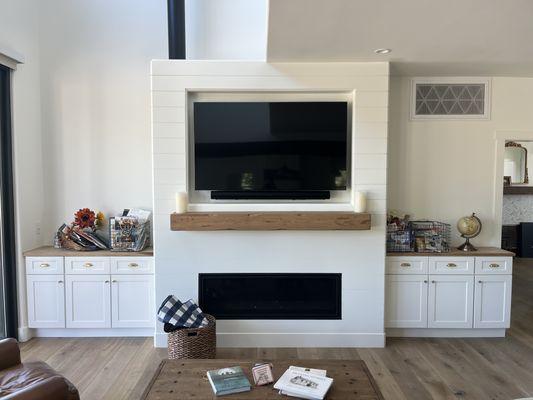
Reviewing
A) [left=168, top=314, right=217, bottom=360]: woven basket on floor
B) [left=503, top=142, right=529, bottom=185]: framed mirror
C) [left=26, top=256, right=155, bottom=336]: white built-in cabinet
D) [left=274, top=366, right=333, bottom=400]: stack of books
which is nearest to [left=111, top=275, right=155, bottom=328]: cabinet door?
[left=26, top=256, right=155, bottom=336]: white built-in cabinet

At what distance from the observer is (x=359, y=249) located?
132 inches

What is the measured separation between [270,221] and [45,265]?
209 centimetres

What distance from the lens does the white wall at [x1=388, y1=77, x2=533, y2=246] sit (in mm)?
3791

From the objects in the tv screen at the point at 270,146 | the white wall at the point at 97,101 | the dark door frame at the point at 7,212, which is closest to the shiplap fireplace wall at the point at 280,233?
the tv screen at the point at 270,146

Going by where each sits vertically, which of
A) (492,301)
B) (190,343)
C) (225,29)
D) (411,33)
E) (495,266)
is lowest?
(190,343)

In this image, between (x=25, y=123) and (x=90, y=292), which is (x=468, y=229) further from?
(x=25, y=123)

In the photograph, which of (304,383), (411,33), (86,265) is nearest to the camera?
(304,383)

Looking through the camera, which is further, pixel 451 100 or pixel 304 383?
pixel 451 100

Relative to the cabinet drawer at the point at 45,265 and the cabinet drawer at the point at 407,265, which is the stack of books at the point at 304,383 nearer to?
the cabinet drawer at the point at 407,265

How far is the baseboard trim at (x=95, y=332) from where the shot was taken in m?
3.55

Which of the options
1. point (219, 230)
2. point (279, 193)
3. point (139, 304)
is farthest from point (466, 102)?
point (139, 304)

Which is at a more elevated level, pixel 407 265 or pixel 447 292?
pixel 407 265

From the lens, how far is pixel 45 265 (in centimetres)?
345

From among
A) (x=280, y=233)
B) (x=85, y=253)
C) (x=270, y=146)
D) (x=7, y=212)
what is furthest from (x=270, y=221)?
(x=7, y=212)
